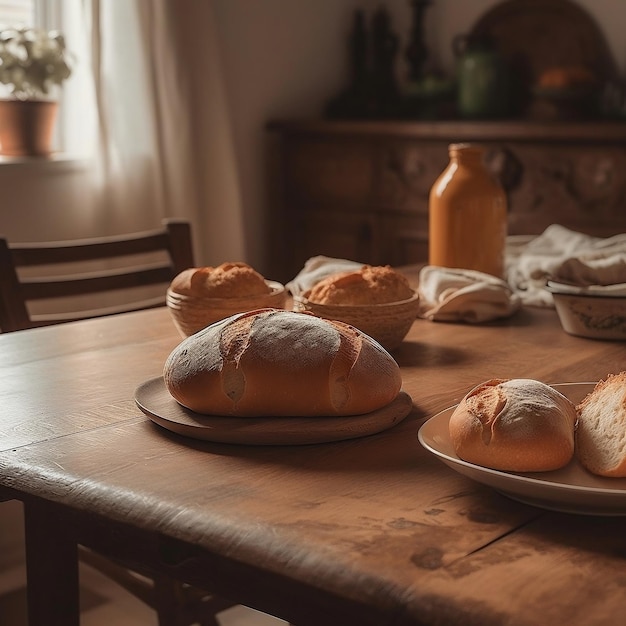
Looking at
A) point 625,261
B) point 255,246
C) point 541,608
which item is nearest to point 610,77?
point 255,246

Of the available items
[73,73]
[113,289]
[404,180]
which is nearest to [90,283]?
[113,289]

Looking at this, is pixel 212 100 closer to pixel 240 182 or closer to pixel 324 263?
pixel 240 182

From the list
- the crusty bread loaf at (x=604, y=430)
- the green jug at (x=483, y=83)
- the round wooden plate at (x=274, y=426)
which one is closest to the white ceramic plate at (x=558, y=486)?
the crusty bread loaf at (x=604, y=430)

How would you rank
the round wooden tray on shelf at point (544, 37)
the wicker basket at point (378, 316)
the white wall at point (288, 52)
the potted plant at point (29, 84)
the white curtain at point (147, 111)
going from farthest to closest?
the white wall at point (288, 52)
the round wooden tray on shelf at point (544, 37)
the white curtain at point (147, 111)
the potted plant at point (29, 84)
the wicker basket at point (378, 316)

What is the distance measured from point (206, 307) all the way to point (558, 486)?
666mm

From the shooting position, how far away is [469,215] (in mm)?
1692

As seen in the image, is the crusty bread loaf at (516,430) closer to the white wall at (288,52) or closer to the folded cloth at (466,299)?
the folded cloth at (466,299)

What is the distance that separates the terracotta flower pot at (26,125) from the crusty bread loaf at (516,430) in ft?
8.07

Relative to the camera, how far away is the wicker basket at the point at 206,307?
50.3 inches

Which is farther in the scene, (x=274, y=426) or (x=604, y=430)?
(x=274, y=426)

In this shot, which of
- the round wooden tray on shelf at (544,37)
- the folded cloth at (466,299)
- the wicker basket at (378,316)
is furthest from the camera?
the round wooden tray on shelf at (544,37)

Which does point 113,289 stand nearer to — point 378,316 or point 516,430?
point 378,316

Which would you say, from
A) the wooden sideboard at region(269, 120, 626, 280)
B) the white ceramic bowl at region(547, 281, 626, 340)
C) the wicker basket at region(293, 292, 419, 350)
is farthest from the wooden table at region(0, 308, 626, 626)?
the wooden sideboard at region(269, 120, 626, 280)

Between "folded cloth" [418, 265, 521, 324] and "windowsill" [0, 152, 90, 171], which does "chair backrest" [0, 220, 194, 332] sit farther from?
"windowsill" [0, 152, 90, 171]
